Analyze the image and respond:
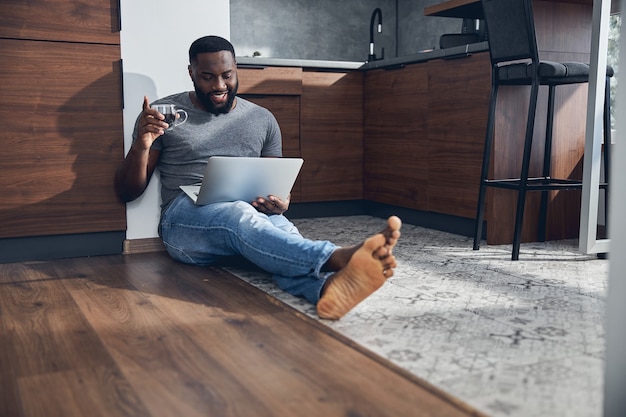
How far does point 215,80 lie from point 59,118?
2.10ft

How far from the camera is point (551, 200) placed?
306cm

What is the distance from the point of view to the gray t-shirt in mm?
2508

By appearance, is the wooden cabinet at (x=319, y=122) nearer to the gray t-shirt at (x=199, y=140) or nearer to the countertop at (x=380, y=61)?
the countertop at (x=380, y=61)

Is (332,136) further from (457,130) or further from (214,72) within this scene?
(214,72)

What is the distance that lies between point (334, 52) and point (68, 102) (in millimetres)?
3105

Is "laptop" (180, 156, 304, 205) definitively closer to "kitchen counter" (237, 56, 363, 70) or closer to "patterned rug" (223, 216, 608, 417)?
"patterned rug" (223, 216, 608, 417)

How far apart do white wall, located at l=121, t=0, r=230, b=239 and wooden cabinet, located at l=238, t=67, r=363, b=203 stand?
0.90m

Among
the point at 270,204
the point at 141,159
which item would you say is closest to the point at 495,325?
the point at 270,204

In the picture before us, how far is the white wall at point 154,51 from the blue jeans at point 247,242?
30 cm

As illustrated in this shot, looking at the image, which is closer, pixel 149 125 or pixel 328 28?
pixel 149 125

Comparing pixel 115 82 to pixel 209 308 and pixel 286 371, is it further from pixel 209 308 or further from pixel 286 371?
pixel 286 371

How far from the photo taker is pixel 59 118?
2568mm

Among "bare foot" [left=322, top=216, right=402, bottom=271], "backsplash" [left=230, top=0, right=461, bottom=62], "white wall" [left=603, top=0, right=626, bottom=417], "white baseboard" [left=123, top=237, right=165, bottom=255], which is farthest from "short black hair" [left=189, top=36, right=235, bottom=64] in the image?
"backsplash" [left=230, top=0, right=461, bottom=62]

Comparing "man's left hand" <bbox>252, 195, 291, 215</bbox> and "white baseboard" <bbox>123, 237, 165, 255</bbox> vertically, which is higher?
Result: "man's left hand" <bbox>252, 195, 291, 215</bbox>
